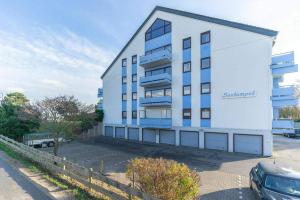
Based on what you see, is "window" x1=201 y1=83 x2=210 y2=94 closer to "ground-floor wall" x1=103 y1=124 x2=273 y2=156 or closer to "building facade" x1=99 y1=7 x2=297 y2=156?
"building facade" x1=99 y1=7 x2=297 y2=156

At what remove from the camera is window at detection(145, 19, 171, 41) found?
27.8m

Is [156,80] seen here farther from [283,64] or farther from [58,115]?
[58,115]

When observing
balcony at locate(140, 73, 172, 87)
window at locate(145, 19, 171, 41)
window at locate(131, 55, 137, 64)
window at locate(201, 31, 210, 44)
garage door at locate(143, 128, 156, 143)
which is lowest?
garage door at locate(143, 128, 156, 143)

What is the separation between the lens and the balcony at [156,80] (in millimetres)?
26206

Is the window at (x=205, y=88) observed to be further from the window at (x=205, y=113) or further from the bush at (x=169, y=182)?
the bush at (x=169, y=182)

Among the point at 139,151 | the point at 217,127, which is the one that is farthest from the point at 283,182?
the point at 139,151

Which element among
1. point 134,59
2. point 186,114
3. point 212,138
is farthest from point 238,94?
point 134,59

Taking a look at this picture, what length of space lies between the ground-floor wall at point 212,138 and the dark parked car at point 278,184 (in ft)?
41.3

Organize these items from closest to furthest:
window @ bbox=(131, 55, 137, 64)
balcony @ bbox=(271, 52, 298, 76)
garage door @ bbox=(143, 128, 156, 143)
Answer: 1. balcony @ bbox=(271, 52, 298, 76)
2. garage door @ bbox=(143, 128, 156, 143)
3. window @ bbox=(131, 55, 137, 64)

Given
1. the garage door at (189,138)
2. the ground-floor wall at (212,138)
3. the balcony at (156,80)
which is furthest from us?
the balcony at (156,80)

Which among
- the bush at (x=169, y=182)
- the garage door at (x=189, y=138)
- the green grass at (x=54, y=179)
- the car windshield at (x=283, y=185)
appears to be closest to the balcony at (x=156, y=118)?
the garage door at (x=189, y=138)

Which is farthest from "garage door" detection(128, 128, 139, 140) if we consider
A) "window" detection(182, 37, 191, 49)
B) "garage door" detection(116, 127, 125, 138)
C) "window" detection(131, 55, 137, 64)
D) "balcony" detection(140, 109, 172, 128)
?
"window" detection(182, 37, 191, 49)

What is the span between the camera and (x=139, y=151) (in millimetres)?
23141

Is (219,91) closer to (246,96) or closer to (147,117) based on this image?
(246,96)
